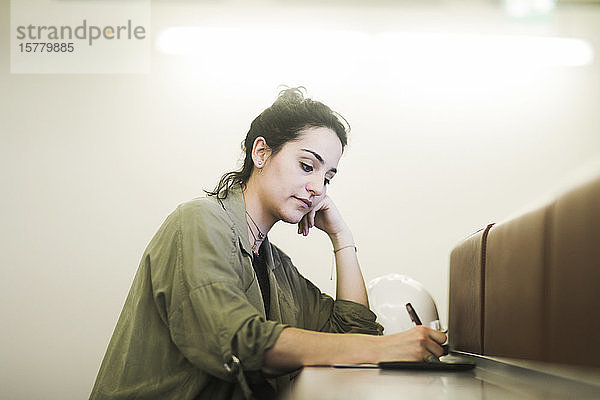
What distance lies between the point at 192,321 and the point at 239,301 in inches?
4.1

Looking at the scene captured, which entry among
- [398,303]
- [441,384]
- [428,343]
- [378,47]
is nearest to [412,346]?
[428,343]

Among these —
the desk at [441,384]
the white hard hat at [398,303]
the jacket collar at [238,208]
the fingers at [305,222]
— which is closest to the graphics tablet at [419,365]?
the desk at [441,384]

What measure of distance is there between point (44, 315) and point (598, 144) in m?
2.83

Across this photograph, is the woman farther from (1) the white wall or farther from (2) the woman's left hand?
(1) the white wall

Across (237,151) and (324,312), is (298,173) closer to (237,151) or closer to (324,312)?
(324,312)

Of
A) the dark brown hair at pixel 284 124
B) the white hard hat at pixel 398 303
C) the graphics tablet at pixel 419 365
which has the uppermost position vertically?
the dark brown hair at pixel 284 124

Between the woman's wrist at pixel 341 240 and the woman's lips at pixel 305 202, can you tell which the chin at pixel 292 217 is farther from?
the woman's wrist at pixel 341 240

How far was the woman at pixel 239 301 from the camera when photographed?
1.29 m

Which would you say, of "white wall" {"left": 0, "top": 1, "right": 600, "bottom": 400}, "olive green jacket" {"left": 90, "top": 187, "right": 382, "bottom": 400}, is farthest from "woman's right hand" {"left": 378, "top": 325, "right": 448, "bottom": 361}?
"white wall" {"left": 0, "top": 1, "right": 600, "bottom": 400}

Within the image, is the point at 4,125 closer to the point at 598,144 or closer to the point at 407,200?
the point at 407,200

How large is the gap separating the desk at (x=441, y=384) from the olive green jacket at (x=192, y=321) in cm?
15

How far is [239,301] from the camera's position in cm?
131

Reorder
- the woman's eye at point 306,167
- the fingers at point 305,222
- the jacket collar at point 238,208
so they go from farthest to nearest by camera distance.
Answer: the fingers at point 305,222, the woman's eye at point 306,167, the jacket collar at point 238,208

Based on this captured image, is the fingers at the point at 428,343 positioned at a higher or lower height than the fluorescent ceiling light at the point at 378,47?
lower
